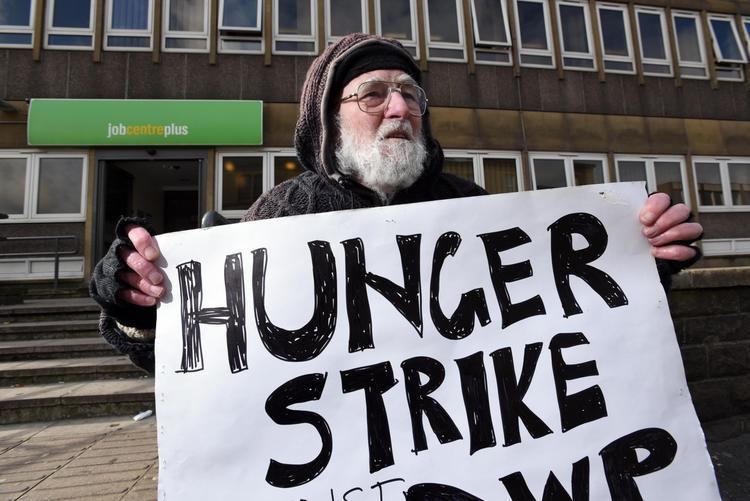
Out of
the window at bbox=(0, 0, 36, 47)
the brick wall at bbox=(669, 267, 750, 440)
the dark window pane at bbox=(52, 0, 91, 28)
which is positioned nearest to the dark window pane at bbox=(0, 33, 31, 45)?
the window at bbox=(0, 0, 36, 47)

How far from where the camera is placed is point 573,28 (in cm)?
1064

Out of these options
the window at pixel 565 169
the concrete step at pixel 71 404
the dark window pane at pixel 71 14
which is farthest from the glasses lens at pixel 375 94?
the dark window pane at pixel 71 14

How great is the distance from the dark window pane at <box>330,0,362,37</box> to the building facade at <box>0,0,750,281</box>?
0.03 m

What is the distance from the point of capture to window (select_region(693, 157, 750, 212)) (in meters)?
10.7

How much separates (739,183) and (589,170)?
4.39 meters

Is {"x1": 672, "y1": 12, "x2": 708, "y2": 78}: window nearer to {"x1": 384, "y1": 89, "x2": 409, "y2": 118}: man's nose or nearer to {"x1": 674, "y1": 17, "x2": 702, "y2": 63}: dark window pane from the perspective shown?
{"x1": 674, "y1": 17, "x2": 702, "y2": 63}: dark window pane

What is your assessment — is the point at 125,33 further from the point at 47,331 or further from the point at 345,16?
the point at 47,331

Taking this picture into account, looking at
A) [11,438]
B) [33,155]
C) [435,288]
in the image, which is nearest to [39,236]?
[33,155]

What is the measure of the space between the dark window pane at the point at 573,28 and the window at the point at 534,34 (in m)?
0.48

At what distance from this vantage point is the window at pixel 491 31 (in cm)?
1000

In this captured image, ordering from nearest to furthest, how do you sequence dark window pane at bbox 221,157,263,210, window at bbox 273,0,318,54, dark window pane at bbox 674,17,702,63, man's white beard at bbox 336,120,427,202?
man's white beard at bbox 336,120,427,202, dark window pane at bbox 221,157,263,210, window at bbox 273,0,318,54, dark window pane at bbox 674,17,702,63

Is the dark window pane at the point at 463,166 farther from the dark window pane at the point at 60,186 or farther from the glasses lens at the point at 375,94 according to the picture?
the glasses lens at the point at 375,94

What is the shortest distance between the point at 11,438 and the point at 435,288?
14.3 feet

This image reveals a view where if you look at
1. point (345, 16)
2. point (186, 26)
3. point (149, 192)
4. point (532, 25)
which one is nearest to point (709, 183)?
point (532, 25)
